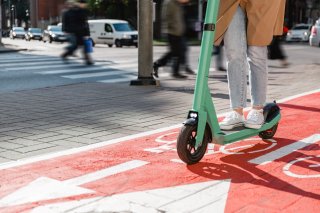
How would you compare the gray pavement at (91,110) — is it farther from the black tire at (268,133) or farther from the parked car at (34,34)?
the parked car at (34,34)

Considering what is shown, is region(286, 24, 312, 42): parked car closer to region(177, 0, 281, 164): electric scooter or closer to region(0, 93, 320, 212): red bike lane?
region(0, 93, 320, 212): red bike lane

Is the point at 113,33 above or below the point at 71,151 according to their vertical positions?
above

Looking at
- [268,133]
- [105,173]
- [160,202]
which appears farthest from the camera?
[268,133]

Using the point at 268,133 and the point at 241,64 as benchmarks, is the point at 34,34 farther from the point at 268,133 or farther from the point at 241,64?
the point at 241,64

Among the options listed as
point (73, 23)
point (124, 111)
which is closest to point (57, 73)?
point (73, 23)

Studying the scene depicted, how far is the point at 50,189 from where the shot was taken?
3.12 meters

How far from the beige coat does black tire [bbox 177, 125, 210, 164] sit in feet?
2.52

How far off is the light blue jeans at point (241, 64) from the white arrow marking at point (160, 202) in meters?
1.13

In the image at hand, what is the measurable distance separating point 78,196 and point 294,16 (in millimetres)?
64284

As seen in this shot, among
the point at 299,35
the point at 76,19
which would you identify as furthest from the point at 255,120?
the point at 299,35

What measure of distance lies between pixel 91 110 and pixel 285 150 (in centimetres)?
310

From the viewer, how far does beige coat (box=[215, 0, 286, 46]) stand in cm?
378

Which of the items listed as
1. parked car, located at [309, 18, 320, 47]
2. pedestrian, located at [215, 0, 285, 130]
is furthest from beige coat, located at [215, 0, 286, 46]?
parked car, located at [309, 18, 320, 47]

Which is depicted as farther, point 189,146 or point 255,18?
point 255,18
